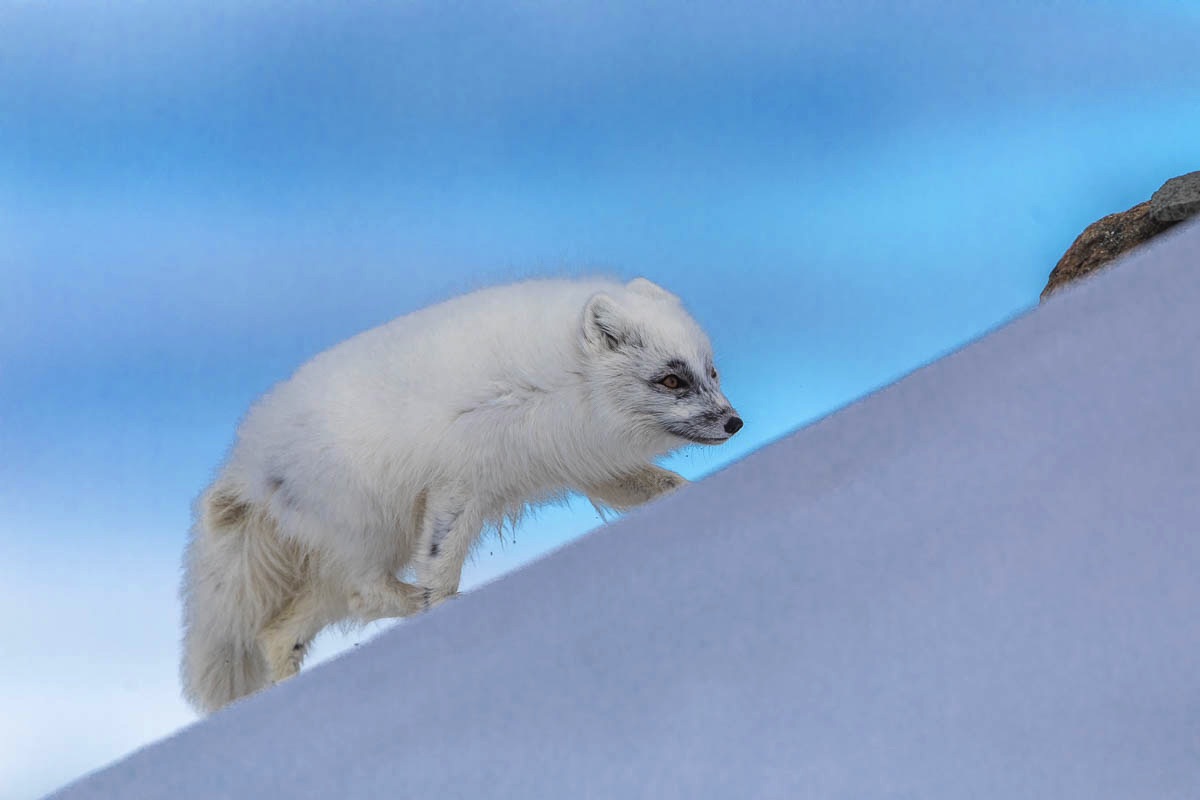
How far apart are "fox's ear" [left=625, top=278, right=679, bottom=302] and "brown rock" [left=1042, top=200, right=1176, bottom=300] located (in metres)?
1.41

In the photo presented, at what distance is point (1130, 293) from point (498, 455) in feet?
5.01

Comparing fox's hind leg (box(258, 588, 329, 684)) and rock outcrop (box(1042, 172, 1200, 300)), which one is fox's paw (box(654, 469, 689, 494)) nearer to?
fox's hind leg (box(258, 588, 329, 684))

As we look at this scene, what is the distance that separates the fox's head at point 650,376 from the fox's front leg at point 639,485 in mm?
165

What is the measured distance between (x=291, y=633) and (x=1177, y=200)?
2.83 metres

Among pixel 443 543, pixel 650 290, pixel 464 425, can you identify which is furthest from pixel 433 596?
pixel 650 290

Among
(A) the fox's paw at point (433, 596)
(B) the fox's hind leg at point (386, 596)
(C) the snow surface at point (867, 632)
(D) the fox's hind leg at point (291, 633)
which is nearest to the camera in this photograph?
(C) the snow surface at point (867, 632)

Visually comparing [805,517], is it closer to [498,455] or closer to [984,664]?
[984,664]

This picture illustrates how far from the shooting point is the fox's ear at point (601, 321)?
276 cm

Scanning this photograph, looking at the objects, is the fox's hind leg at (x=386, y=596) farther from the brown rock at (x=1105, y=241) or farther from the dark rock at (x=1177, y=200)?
the dark rock at (x=1177, y=200)

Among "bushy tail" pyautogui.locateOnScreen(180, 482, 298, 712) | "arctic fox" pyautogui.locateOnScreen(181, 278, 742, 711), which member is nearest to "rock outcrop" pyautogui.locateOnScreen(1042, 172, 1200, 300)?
"arctic fox" pyautogui.locateOnScreen(181, 278, 742, 711)

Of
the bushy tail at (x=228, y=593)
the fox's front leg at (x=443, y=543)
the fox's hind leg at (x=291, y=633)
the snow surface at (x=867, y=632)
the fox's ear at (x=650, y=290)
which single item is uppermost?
the fox's ear at (x=650, y=290)

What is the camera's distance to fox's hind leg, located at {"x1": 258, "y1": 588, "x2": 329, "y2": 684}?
3.17m

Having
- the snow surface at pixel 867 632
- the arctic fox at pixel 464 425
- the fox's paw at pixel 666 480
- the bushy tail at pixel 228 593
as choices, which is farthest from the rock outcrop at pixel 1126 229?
the bushy tail at pixel 228 593

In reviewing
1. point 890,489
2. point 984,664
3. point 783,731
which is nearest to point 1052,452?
point 890,489
